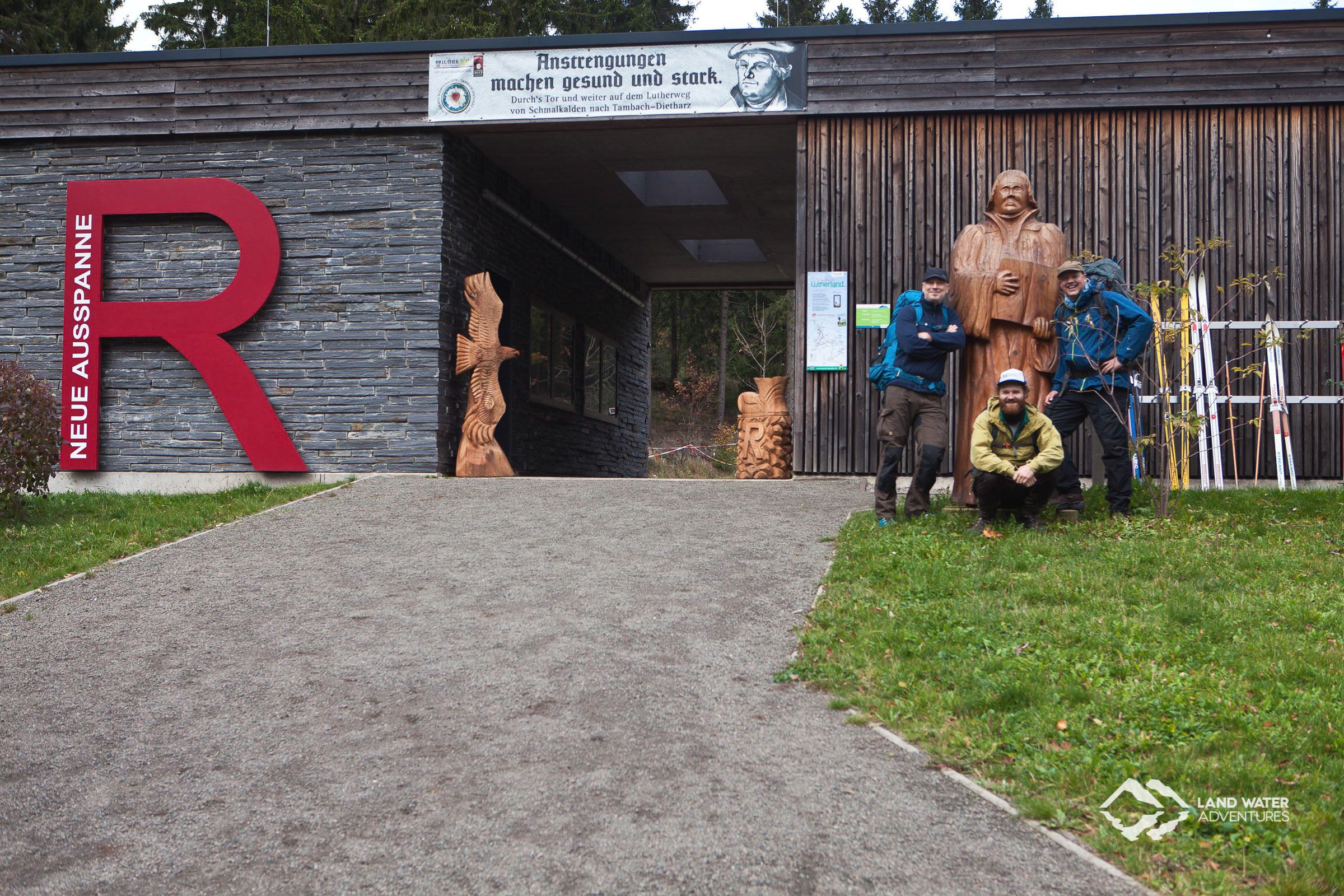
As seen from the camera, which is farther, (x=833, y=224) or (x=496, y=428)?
(x=496, y=428)

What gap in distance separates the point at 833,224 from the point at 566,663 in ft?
25.0

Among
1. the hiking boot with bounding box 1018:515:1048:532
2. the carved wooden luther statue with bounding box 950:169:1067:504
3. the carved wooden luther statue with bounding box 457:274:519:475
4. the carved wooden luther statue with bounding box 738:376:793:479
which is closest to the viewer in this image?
the hiking boot with bounding box 1018:515:1048:532

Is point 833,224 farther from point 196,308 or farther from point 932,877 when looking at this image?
point 932,877

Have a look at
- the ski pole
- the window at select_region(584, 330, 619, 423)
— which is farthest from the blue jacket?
the window at select_region(584, 330, 619, 423)

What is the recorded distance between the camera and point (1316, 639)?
4.77 m

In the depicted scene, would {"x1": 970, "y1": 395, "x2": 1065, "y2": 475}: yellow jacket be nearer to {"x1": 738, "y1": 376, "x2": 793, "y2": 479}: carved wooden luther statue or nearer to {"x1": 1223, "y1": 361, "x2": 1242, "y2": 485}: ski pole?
{"x1": 1223, "y1": 361, "x2": 1242, "y2": 485}: ski pole

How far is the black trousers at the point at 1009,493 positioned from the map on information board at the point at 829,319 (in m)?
4.11

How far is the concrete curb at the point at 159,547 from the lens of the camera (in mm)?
6758

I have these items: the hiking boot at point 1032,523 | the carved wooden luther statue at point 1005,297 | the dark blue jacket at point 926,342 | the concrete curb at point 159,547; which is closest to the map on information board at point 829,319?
the carved wooden luther statue at point 1005,297

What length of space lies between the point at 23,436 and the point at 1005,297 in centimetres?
803

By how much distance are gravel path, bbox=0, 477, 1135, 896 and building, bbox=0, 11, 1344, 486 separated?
4.88 m

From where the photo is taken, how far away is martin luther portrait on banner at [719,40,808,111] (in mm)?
11414

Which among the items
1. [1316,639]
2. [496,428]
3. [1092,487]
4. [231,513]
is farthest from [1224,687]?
[496,428]

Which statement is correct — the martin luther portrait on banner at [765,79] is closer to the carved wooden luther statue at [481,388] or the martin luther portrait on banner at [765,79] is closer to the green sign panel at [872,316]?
the green sign panel at [872,316]
